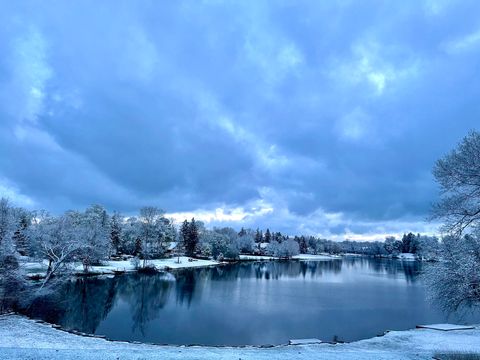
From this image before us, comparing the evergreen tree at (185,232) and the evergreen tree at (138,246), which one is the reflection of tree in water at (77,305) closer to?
the evergreen tree at (138,246)

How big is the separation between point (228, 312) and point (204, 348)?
17206 mm

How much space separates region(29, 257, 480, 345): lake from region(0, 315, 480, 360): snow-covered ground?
18.1 feet

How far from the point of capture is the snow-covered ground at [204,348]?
14.4m

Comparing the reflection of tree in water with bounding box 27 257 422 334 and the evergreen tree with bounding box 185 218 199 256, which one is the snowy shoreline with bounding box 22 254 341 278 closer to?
the reflection of tree in water with bounding box 27 257 422 334

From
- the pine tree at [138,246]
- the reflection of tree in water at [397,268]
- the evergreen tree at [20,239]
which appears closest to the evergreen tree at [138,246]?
the pine tree at [138,246]

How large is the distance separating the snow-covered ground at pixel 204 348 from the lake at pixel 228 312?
552 cm

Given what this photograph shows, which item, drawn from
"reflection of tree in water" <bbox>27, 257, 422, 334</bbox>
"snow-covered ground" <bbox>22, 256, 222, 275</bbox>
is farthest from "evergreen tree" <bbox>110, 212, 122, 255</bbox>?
"reflection of tree in water" <bbox>27, 257, 422, 334</bbox>

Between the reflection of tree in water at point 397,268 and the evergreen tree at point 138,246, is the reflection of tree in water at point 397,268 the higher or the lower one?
the lower one

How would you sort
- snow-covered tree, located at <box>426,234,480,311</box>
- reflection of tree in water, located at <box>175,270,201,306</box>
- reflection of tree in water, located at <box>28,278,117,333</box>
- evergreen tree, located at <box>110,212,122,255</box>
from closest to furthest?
snow-covered tree, located at <box>426,234,480,311</box>, reflection of tree in water, located at <box>28,278,117,333</box>, reflection of tree in water, located at <box>175,270,201,306</box>, evergreen tree, located at <box>110,212,122,255</box>

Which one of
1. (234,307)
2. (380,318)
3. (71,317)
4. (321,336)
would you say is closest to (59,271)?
(71,317)

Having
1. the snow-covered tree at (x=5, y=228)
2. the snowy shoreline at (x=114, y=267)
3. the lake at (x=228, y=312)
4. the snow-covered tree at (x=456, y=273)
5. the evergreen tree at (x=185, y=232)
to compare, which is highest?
the evergreen tree at (x=185, y=232)

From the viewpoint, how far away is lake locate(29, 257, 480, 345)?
27.0 metres

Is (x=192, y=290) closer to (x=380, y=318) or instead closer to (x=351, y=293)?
(x=351, y=293)

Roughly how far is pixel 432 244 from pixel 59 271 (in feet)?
140
